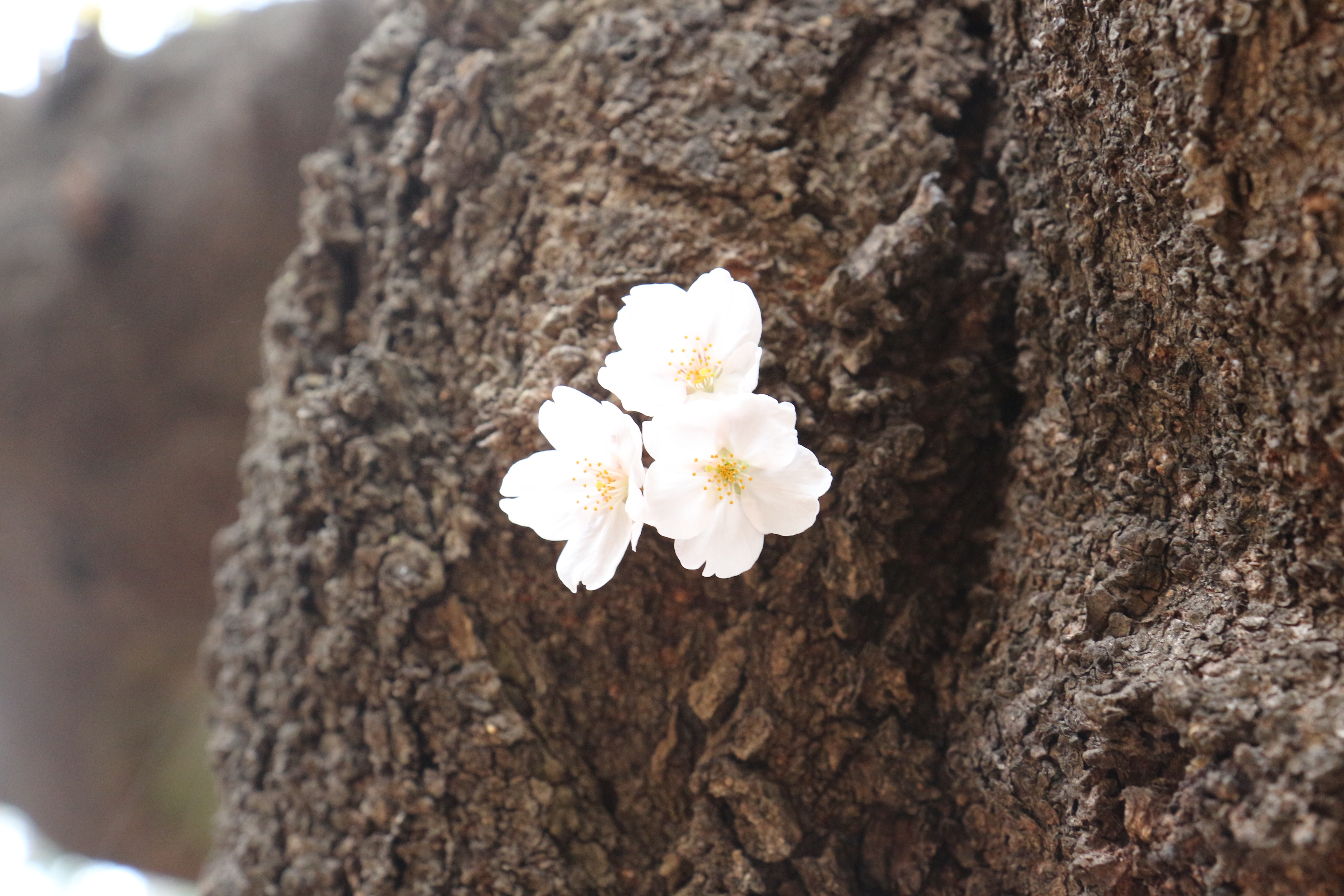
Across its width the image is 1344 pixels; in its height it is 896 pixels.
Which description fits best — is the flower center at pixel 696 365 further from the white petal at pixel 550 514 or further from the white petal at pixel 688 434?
the white petal at pixel 550 514

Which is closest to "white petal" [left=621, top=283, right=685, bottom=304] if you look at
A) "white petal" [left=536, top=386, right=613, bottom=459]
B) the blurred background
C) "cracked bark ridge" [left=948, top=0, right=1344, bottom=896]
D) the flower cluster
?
the flower cluster

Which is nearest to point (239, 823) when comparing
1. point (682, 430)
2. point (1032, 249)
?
point (682, 430)

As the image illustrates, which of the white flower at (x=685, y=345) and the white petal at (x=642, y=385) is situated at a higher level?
the white flower at (x=685, y=345)

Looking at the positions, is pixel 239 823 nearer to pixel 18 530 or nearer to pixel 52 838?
pixel 18 530

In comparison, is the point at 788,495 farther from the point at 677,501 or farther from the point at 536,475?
the point at 536,475

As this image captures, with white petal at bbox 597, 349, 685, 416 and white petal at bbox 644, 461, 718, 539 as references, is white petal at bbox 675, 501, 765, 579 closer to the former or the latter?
white petal at bbox 644, 461, 718, 539

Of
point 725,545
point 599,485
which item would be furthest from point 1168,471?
point 599,485

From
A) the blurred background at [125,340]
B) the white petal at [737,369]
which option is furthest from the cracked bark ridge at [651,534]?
the blurred background at [125,340]
